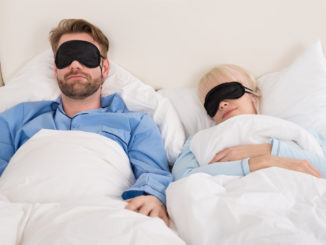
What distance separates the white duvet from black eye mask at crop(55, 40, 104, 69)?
74 centimetres

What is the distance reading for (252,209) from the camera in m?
0.75

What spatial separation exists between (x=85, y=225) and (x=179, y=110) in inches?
34.0

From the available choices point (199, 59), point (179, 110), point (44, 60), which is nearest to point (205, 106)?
point (179, 110)

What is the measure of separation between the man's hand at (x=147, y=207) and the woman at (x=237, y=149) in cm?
19

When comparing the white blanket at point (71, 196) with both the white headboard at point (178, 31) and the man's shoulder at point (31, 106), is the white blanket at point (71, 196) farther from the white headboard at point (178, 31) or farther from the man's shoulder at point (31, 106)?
the white headboard at point (178, 31)

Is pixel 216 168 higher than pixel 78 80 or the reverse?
the reverse

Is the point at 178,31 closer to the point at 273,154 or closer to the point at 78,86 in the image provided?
the point at 78,86

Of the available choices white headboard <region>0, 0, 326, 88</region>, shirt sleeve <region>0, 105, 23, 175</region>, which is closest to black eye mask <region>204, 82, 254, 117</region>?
white headboard <region>0, 0, 326, 88</region>

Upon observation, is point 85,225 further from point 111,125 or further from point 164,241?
point 111,125

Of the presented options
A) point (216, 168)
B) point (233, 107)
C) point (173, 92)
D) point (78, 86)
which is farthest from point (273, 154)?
point (78, 86)

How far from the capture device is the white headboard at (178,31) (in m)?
1.50

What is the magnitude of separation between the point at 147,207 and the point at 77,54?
0.77 meters

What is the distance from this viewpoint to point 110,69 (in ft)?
5.05

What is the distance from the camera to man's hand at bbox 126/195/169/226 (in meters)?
0.90
